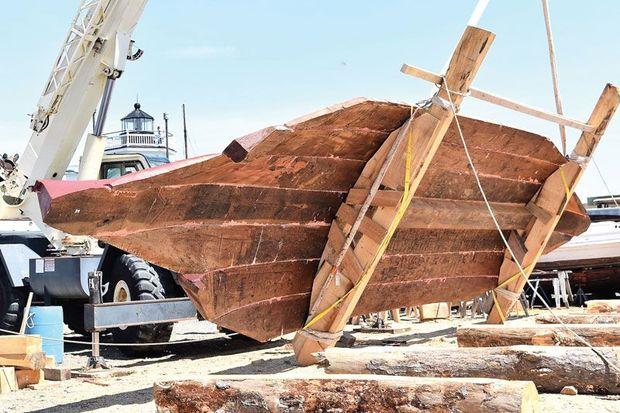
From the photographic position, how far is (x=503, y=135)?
6855 mm

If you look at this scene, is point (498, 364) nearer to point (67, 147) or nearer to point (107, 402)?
point (107, 402)

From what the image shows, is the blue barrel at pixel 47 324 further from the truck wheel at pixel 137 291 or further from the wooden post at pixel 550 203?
the wooden post at pixel 550 203

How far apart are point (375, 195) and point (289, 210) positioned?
2.31 feet

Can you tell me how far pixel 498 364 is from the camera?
17.7 feet

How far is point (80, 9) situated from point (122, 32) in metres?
0.77

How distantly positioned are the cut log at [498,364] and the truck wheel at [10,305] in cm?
671

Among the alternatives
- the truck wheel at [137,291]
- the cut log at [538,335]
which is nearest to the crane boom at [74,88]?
the truck wheel at [137,291]

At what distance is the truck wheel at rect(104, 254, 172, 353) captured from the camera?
917 centimetres

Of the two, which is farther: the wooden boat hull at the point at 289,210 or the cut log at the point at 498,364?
the cut log at the point at 498,364

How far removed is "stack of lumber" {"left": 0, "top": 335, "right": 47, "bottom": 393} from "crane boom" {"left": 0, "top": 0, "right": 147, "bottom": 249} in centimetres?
396


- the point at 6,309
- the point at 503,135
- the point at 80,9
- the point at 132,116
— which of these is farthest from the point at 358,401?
the point at 132,116

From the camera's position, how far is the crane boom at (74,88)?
11117 millimetres

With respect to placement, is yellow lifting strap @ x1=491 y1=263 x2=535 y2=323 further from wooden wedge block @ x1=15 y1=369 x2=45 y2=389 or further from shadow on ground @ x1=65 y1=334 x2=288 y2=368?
wooden wedge block @ x1=15 y1=369 x2=45 y2=389

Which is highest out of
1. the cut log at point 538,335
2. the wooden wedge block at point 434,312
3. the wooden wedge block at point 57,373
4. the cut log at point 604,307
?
the wooden wedge block at point 434,312
